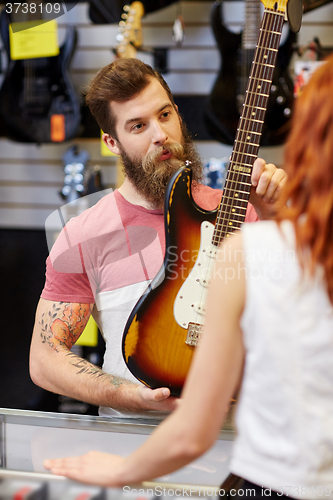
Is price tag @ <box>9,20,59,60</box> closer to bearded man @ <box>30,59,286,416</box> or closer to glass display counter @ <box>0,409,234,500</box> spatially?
bearded man @ <box>30,59,286,416</box>

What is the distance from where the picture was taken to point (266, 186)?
3.10 feet

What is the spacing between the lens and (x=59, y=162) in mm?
2412

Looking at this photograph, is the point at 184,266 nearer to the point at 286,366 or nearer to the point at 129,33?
the point at 286,366

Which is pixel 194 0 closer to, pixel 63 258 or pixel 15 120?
pixel 15 120

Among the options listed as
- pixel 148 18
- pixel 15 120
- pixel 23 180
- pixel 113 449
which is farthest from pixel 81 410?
pixel 148 18

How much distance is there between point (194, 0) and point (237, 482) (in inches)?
84.9

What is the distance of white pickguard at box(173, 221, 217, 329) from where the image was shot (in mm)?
923

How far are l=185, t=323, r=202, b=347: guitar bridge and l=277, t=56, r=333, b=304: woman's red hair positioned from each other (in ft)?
1.68

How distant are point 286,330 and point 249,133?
A: 1.83 feet

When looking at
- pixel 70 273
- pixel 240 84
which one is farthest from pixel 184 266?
pixel 240 84

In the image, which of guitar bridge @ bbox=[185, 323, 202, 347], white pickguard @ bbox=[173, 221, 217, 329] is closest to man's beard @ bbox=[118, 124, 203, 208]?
white pickguard @ bbox=[173, 221, 217, 329]

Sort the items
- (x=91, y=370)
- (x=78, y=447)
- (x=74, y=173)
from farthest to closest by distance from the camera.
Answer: (x=74, y=173)
(x=91, y=370)
(x=78, y=447)

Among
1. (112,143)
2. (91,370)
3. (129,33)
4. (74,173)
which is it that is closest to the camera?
(91,370)

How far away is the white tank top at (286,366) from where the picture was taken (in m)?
0.44
